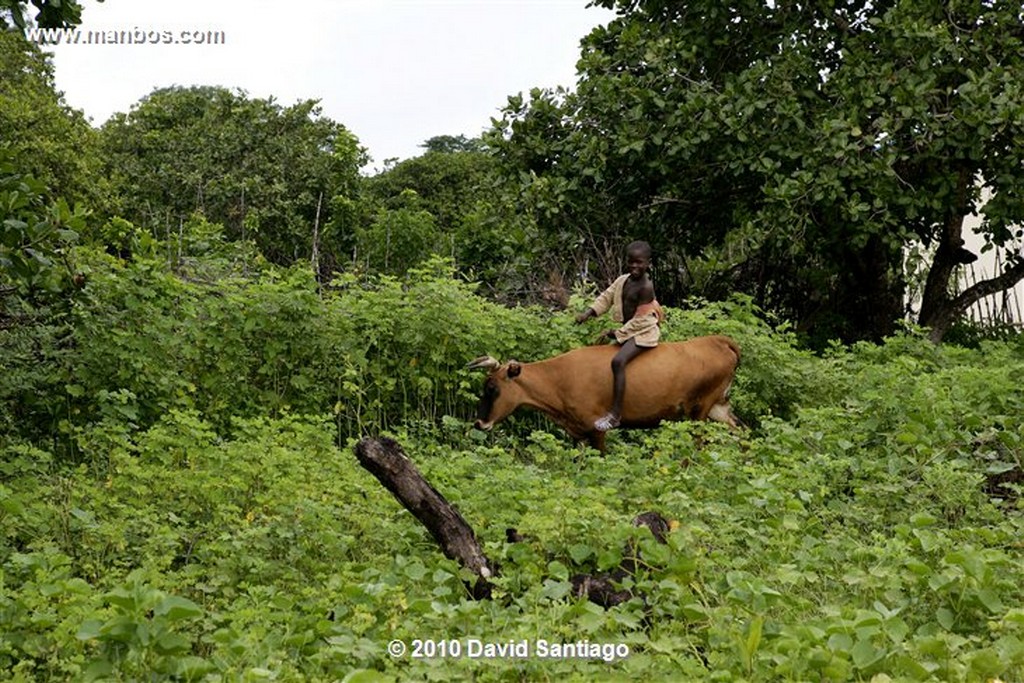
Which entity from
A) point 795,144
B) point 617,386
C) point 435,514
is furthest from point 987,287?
point 435,514

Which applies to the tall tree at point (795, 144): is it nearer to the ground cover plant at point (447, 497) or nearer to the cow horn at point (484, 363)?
the ground cover plant at point (447, 497)

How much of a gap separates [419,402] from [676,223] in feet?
21.3

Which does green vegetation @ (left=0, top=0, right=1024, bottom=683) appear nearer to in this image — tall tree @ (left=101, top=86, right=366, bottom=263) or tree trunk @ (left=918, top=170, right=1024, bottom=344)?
tree trunk @ (left=918, top=170, right=1024, bottom=344)

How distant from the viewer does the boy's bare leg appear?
9992 mm

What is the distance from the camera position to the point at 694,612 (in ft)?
16.8

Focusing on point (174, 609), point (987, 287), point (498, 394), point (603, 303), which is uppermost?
point (987, 287)

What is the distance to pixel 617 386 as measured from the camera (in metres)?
9.98

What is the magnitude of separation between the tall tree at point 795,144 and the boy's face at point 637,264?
4.25 meters

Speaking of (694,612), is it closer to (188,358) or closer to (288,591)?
(288,591)

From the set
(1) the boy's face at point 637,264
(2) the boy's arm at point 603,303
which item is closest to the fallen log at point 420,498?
(1) the boy's face at point 637,264

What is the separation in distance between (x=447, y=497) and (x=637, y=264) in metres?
3.41

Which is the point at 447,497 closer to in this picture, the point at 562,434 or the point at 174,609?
the point at 174,609

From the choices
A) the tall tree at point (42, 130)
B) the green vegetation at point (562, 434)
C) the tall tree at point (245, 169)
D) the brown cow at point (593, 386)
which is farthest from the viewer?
the tall tree at point (245, 169)

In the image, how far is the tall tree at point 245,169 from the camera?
32.3m
